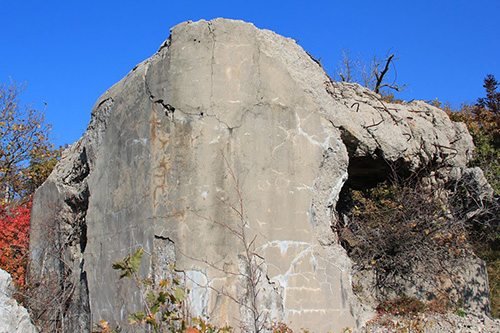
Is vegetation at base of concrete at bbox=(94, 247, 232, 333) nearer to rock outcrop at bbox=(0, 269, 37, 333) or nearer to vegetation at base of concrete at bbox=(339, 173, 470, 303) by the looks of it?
rock outcrop at bbox=(0, 269, 37, 333)

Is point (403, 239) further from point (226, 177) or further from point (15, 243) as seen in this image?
point (15, 243)

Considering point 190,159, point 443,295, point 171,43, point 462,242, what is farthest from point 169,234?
point 462,242

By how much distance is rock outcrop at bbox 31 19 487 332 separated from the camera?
167 inches

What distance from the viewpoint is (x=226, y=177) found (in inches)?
172

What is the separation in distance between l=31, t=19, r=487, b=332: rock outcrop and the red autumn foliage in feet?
7.53

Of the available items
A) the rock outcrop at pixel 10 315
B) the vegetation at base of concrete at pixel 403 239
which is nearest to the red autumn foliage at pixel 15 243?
the rock outcrop at pixel 10 315

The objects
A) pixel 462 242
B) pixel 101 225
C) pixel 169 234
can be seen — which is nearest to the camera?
pixel 169 234

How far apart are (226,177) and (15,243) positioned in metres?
4.83

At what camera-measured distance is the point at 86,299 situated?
5.59m

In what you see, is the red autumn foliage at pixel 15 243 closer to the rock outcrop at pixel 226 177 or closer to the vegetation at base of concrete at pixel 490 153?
the rock outcrop at pixel 226 177

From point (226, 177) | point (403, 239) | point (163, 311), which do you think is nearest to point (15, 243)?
point (163, 311)

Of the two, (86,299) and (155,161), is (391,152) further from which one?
(86,299)

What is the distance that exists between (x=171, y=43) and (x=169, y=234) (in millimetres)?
1823

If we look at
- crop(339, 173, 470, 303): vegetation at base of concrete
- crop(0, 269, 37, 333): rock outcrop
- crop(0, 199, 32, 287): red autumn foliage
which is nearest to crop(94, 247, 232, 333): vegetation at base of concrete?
crop(0, 269, 37, 333): rock outcrop
